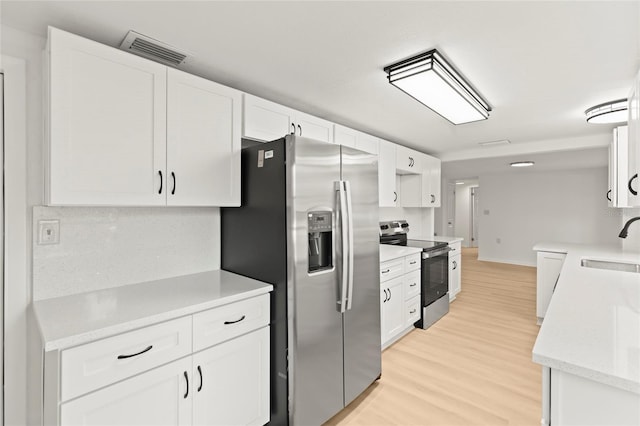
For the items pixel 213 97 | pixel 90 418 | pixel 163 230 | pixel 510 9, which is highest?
pixel 510 9

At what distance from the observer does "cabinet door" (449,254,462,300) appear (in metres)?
4.33

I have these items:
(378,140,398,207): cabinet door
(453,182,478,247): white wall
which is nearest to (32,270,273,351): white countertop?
(378,140,398,207): cabinet door

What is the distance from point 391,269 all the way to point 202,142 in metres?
2.04

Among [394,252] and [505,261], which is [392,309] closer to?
[394,252]

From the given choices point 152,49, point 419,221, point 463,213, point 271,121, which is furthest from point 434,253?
point 463,213

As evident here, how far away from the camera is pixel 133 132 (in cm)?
165

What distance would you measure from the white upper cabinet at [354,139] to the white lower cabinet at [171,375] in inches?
69.5

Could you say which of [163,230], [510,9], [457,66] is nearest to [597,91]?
[457,66]

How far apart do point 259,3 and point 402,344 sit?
3.09 meters

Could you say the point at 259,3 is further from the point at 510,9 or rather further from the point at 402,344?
the point at 402,344

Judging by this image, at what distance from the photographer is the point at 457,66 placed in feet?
6.71

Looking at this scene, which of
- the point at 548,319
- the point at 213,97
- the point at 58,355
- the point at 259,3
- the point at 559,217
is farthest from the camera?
the point at 559,217

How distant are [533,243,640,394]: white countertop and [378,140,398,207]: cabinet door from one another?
1959 millimetres

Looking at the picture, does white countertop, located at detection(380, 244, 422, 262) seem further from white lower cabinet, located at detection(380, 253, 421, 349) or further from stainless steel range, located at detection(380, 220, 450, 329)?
stainless steel range, located at detection(380, 220, 450, 329)
